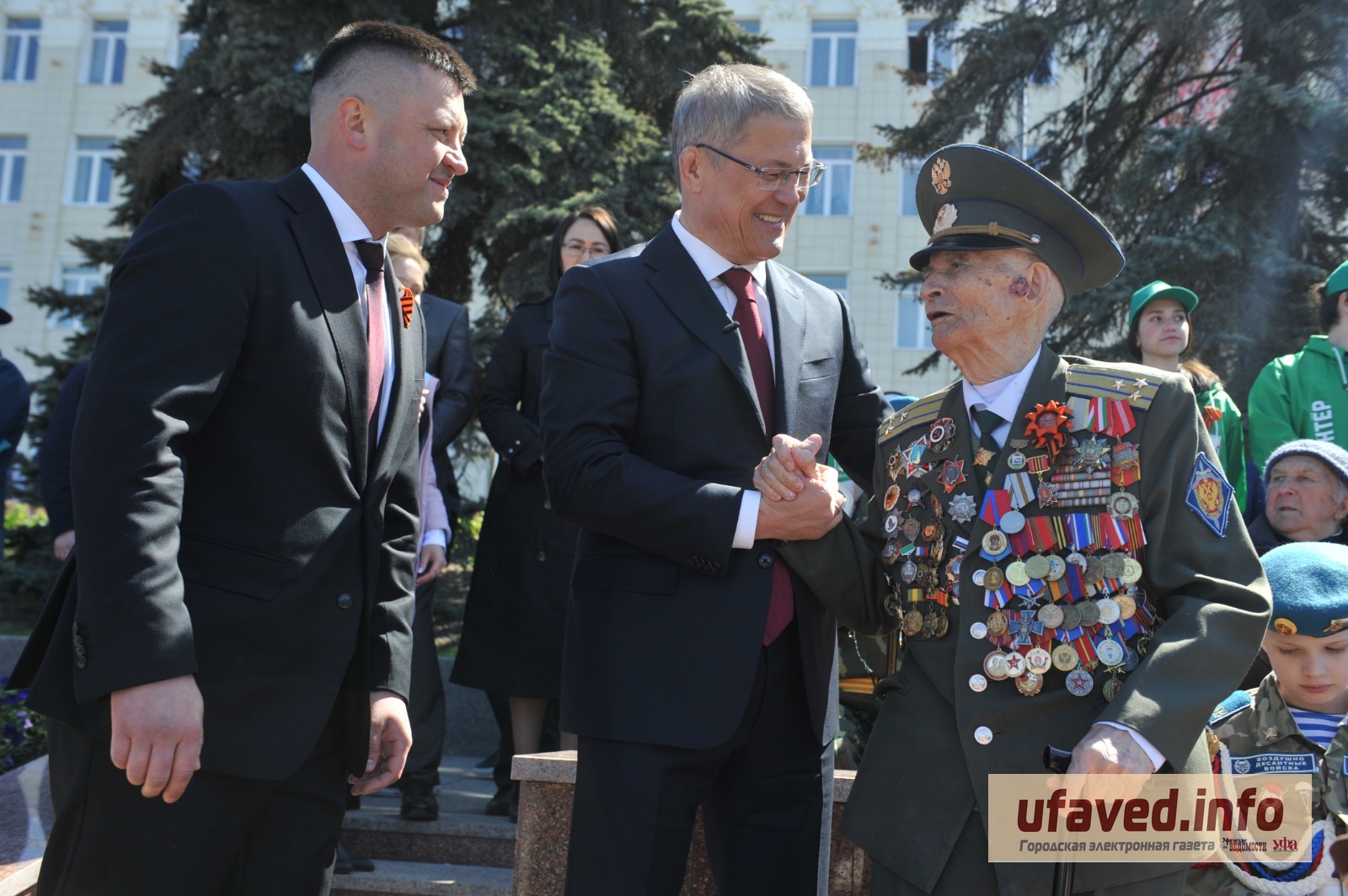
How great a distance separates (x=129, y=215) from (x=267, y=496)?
34.5 feet

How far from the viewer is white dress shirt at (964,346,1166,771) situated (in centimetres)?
259

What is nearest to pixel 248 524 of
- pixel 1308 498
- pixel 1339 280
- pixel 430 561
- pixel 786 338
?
pixel 786 338

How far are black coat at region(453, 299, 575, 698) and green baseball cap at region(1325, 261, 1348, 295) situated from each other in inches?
143

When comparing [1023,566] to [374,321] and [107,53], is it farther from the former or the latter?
[107,53]

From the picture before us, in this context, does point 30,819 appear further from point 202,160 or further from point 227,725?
point 202,160

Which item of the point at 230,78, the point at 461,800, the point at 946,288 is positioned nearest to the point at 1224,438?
the point at 946,288

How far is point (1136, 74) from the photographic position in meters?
12.4

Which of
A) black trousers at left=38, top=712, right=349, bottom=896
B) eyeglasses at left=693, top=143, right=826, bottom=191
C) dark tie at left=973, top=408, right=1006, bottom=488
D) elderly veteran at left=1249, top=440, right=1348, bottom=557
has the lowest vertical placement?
black trousers at left=38, top=712, right=349, bottom=896

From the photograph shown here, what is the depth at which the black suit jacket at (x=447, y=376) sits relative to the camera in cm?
528

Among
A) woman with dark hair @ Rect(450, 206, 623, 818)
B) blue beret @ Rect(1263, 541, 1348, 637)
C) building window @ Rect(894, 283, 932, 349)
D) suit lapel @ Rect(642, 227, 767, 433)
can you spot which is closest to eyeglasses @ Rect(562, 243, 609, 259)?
woman with dark hair @ Rect(450, 206, 623, 818)

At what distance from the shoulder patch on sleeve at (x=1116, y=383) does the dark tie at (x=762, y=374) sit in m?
Answer: 0.69

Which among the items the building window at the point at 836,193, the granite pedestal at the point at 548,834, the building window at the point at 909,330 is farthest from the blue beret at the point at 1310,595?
the building window at the point at 836,193

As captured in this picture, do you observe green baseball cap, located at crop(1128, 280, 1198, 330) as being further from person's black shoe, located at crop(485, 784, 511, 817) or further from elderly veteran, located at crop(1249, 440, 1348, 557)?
person's black shoe, located at crop(485, 784, 511, 817)

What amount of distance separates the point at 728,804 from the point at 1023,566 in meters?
0.87
